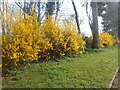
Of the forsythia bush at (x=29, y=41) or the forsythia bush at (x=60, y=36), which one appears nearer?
the forsythia bush at (x=29, y=41)

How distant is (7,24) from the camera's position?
3355 millimetres

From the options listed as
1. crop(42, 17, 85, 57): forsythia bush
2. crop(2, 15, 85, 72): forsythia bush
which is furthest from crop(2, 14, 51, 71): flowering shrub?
crop(42, 17, 85, 57): forsythia bush

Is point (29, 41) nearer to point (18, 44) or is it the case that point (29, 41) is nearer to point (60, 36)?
point (18, 44)

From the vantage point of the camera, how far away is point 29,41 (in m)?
3.57

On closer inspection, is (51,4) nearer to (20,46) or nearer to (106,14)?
(20,46)

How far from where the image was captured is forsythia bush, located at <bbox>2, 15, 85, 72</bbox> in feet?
10.5

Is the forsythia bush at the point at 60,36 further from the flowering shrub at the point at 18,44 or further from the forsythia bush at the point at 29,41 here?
the flowering shrub at the point at 18,44

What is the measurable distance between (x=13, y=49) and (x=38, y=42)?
1.11 meters

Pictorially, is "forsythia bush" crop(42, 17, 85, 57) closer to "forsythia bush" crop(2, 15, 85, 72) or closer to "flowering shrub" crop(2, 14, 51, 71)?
"forsythia bush" crop(2, 15, 85, 72)

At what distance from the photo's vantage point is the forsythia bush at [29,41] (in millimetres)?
3195

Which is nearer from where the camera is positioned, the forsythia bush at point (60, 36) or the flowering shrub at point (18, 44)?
the flowering shrub at point (18, 44)

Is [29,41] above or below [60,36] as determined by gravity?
below

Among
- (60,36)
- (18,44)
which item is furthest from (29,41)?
(60,36)

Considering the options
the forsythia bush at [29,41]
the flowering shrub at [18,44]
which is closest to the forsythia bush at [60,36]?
the forsythia bush at [29,41]
